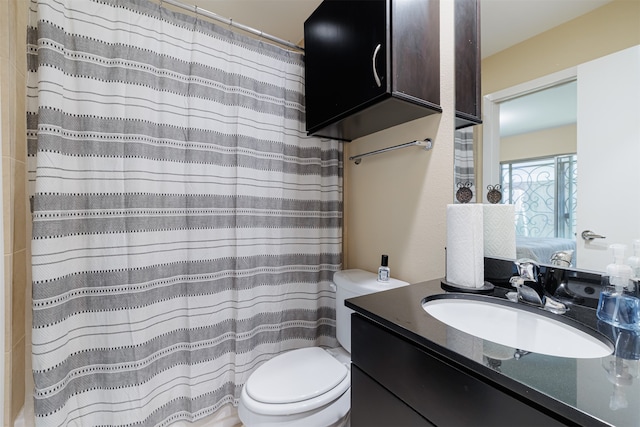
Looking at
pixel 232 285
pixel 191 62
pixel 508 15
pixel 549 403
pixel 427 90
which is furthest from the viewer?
pixel 232 285

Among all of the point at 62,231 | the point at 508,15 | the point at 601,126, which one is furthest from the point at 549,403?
the point at 62,231

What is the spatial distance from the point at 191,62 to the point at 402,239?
1344mm

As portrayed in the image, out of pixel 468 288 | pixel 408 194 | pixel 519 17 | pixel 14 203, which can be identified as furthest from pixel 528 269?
pixel 14 203

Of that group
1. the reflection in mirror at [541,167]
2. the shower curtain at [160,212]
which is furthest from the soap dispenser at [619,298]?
the shower curtain at [160,212]

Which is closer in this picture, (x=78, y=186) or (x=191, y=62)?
(x=78, y=186)

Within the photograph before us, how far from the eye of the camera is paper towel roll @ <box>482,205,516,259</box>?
3.18ft

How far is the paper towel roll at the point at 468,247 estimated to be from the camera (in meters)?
0.91

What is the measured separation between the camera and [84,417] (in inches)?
42.4

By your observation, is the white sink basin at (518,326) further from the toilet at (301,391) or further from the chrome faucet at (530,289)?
the toilet at (301,391)

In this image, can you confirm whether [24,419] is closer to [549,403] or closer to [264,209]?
[264,209]

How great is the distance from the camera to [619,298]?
634 millimetres

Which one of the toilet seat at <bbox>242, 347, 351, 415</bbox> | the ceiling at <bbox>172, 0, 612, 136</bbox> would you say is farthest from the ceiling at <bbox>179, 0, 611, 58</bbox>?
the toilet seat at <bbox>242, 347, 351, 415</bbox>

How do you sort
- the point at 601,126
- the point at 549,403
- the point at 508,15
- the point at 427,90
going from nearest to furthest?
the point at 549,403 → the point at 601,126 → the point at 508,15 → the point at 427,90

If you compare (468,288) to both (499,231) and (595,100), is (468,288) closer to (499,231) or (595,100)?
(499,231)
